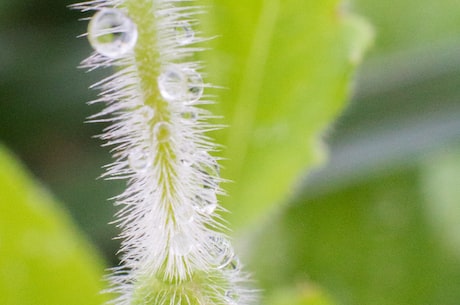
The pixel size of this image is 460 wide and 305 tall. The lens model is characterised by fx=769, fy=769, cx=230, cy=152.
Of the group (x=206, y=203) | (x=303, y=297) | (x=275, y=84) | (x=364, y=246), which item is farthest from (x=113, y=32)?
(x=364, y=246)

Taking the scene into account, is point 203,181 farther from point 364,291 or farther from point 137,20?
point 364,291

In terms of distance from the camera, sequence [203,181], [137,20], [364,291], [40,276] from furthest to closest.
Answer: [364,291], [40,276], [203,181], [137,20]

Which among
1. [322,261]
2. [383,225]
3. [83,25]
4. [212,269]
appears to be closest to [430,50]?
[383,225]

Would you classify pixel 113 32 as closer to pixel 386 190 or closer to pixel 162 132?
pixel 162 132

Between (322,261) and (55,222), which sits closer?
(55,222)

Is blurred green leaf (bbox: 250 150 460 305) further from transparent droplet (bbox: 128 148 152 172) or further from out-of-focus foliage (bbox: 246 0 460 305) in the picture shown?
transparent droplet (bbox: 128 148 152 172)

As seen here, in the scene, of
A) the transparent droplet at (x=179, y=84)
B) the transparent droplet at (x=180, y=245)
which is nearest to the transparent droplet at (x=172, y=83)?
the transparent droplet at (x=179, y=84)

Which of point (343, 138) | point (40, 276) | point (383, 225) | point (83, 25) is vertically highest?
point (83, 25)
